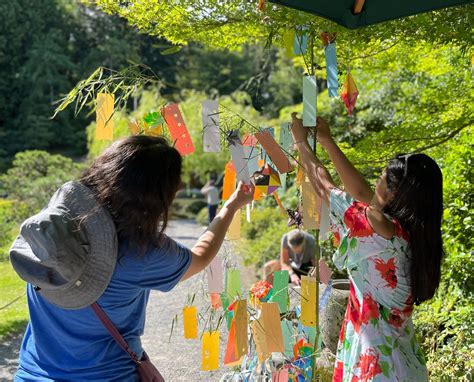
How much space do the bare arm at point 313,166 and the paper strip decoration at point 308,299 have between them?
0.44 meters

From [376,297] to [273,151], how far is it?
65 centimetres

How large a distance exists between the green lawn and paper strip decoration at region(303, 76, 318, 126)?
3950 mm

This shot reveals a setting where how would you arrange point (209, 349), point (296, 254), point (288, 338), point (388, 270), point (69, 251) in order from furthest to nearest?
point (296, 254) < point (288, 338) < point (209, 349) < point (388, 270) < point (69, 251)

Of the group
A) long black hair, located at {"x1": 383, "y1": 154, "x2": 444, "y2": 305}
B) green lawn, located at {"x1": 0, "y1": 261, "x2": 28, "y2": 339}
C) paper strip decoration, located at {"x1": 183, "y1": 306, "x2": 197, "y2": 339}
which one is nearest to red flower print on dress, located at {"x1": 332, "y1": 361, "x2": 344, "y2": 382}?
long black hair, located at {"x1": 383, "y1": 154, "x2": 444, "y2": 305}

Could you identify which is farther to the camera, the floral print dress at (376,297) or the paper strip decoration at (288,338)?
the paper strip decoration at (288,338)

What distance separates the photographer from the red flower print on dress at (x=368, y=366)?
5.98 feet

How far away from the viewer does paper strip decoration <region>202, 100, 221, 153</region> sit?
218cm

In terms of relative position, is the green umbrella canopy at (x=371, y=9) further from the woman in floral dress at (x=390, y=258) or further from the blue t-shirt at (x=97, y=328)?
the blue t-shirt at (x=97, y=328)

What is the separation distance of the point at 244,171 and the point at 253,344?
891 mm

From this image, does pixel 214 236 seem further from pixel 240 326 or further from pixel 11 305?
pixel 11 305

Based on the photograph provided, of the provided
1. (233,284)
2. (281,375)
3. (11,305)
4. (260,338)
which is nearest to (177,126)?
(233,284)

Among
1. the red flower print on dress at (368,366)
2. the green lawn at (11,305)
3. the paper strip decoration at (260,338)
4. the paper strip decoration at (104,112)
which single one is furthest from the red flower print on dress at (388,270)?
the green lawn at (11,305)

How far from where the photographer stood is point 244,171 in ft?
6.80

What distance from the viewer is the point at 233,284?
234cm
